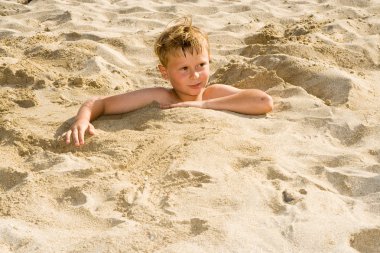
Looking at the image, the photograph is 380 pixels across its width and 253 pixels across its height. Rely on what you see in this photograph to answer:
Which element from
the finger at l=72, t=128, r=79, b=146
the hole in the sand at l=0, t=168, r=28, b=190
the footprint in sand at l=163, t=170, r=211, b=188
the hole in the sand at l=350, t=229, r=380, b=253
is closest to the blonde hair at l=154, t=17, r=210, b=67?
the finger at l=72, t=128, r=79, b=146

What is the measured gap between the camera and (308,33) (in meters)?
4.52

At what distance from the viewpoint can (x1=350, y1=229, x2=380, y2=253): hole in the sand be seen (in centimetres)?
183

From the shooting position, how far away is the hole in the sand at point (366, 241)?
1.83m

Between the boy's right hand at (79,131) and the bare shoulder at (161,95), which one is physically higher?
the bare shoulder at (161,95)

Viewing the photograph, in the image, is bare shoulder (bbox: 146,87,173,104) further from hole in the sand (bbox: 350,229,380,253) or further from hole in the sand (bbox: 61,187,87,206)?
hole in the sand (bbox: 350,229,380,253)

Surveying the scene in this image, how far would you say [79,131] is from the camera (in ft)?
9.25

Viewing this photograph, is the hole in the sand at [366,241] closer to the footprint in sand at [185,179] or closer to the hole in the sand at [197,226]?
the hole in the sand at [197,226]

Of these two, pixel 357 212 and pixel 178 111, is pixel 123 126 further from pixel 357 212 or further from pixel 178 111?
pixel 357 212

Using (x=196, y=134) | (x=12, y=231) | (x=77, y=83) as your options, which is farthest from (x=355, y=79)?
(x=12, y=231)

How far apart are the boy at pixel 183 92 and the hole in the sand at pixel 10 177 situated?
737mm

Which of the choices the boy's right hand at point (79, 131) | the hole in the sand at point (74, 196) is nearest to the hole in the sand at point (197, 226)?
the hole in the sand at point (74, 196)

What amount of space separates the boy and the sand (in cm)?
8

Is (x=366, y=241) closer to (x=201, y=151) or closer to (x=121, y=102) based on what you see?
(x=201, y=151)

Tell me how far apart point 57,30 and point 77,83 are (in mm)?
1496
